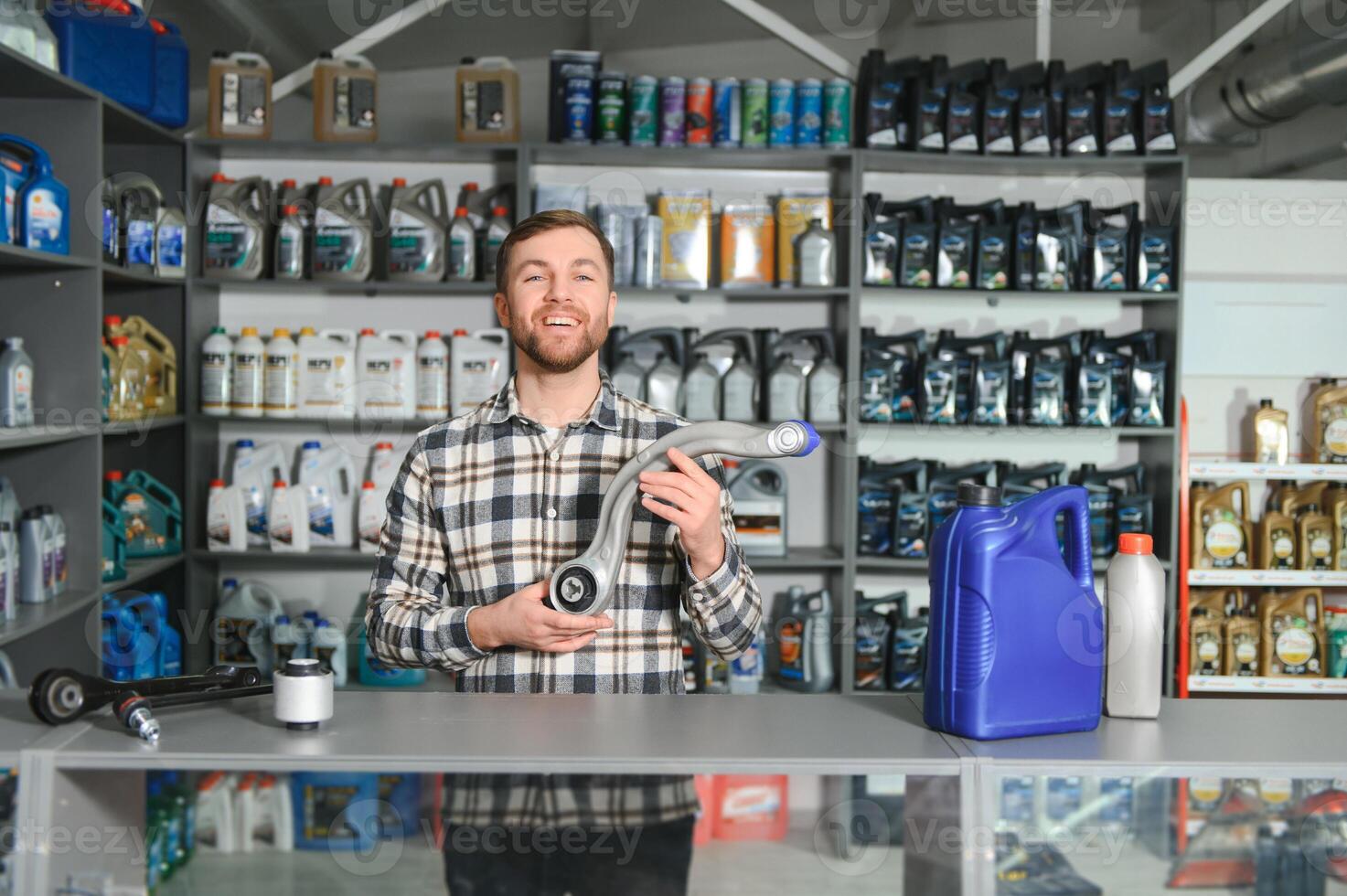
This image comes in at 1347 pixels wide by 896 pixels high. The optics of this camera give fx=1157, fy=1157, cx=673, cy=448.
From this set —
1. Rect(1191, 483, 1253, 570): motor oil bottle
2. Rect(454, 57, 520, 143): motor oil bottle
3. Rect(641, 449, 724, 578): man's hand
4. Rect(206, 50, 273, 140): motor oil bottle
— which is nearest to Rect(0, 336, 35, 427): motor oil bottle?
Rect(206, 50, 273, 140): motor oil bottle

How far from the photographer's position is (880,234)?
12.5 ft

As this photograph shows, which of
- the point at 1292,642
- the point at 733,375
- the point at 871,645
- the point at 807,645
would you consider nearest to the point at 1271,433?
the point at 1292,642

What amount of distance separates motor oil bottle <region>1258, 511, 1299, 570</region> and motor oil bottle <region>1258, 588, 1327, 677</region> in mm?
164

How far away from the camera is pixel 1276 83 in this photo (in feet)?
13.3

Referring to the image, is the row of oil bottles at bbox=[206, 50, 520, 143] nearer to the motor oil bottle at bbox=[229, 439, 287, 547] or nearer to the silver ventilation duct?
the motor oil bottle at bbox=[229, 439, 287, 547]

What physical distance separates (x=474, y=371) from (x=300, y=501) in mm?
720

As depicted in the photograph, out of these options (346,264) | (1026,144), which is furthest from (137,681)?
(1026,144)

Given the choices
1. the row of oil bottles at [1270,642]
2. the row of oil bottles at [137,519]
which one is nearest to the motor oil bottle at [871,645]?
the row of oil bottles at [1270,642]

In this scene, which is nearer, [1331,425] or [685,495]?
[685,495]

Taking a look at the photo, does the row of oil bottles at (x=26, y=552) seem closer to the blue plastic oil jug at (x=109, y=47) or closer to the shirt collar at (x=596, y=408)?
the blue plastic oil jug at (x=109, y=47)

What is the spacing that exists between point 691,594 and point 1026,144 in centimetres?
272

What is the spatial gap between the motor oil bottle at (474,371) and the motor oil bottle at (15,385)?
1.21 meters

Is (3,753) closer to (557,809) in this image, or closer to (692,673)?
(557,809)

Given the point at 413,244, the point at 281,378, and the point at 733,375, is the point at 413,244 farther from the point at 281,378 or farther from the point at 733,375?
the point at 733,375
